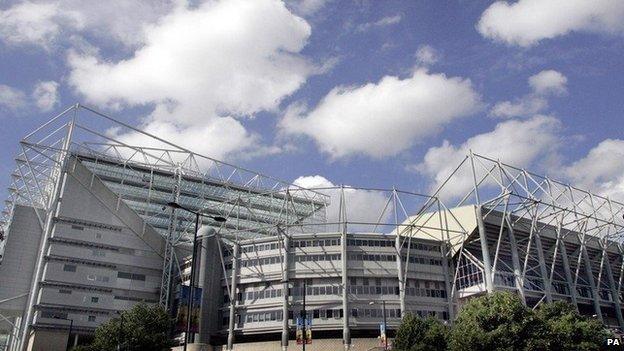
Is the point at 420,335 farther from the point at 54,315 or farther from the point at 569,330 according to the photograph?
the point at 54,315

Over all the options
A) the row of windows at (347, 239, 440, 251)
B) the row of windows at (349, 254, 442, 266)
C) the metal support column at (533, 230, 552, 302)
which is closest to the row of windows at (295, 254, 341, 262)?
the row of windows at (349, 254, 442, 266)

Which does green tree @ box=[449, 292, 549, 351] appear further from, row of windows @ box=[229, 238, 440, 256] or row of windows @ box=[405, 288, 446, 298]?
row of windows @ box=[229, 238, 440, 256]

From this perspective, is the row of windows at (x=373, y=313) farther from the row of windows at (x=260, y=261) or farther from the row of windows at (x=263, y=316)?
the row of windows at (x=260, y=261)

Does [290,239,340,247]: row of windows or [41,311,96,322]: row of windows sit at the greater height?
[290,239,340,247]: row of windows

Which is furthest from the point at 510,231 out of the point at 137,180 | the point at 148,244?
the point at 137,180

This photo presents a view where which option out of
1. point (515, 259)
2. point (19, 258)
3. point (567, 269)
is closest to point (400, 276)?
point (515, 259)

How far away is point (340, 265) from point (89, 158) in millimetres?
62036

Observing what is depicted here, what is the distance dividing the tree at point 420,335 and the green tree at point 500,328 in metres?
11.2

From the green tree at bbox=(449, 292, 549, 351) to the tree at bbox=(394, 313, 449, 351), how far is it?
440 inches

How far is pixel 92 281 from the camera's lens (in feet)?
336

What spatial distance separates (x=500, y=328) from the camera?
5331 cm

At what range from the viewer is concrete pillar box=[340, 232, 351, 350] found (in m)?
88.9

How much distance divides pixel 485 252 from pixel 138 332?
Result: 61.4m

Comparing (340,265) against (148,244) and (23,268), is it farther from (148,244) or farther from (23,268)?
(23,268)
